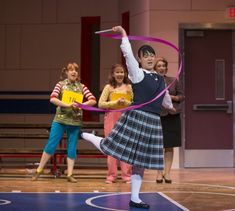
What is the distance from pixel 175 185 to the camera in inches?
240

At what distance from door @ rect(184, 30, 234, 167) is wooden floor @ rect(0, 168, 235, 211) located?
22.8 inches

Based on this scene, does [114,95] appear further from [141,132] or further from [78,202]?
[141,132]

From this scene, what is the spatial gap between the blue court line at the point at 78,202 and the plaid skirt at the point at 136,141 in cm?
39

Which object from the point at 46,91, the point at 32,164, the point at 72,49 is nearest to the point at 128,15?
the point at 72,49

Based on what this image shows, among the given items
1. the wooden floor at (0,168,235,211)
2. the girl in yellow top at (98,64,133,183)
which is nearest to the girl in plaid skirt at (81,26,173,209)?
the wooden floor at (0,168,235,211)

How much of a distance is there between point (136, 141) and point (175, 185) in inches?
76.2

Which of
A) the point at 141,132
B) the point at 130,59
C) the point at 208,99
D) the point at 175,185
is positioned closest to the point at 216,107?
the point at 208,99

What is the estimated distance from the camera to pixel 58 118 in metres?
6.39

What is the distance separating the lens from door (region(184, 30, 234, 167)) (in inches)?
333

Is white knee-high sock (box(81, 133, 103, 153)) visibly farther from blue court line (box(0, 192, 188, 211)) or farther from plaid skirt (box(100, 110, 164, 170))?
blue court line (box(0, 192, 188, 211))

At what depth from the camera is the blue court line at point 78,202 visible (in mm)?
4344

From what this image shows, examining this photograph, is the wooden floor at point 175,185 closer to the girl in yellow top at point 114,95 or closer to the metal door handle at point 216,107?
the girl in yellow top at point 114,95

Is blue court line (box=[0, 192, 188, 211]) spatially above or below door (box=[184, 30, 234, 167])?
below

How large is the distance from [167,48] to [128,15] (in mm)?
1362
